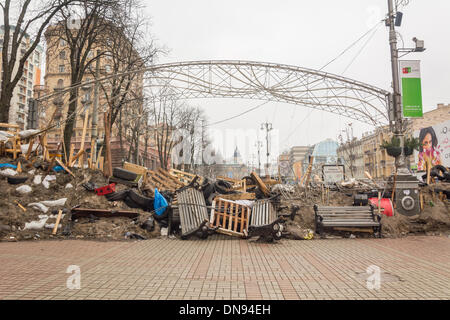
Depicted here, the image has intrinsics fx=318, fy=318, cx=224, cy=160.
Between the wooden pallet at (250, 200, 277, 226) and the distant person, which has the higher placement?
the distant person

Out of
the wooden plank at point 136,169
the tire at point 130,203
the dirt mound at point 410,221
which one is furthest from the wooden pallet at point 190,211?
the wooden plank at point 136,169

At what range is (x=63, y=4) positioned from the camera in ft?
52.9

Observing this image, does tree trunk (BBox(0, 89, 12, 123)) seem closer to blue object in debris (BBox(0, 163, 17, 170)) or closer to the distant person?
blue object in debris (BBox(0, 163, 17, 170))

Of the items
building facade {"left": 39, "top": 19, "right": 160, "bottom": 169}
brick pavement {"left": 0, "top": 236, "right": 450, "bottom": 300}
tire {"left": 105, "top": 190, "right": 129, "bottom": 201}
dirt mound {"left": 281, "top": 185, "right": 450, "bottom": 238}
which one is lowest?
brick pavement {"left": 0, "top": 236, "right": 450, "bottom": 300}

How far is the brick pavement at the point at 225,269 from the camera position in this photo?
470 cm

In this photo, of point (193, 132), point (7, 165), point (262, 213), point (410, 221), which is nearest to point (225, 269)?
point (262, 213)

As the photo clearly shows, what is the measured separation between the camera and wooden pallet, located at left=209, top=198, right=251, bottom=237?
10.2 metres

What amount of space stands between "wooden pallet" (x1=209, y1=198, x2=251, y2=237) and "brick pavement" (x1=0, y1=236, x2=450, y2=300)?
2.30 feet

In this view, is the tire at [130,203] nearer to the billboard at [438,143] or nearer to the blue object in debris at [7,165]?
the blue object in debris at [7,165]

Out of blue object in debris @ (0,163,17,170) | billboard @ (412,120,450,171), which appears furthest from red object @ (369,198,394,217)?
billboard @ (412,120,450,171)

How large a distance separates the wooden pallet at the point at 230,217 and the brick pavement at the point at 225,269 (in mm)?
701

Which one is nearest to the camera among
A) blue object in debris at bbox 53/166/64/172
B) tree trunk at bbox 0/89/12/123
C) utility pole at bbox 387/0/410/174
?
utility pole at bbox 387/0/410/174
